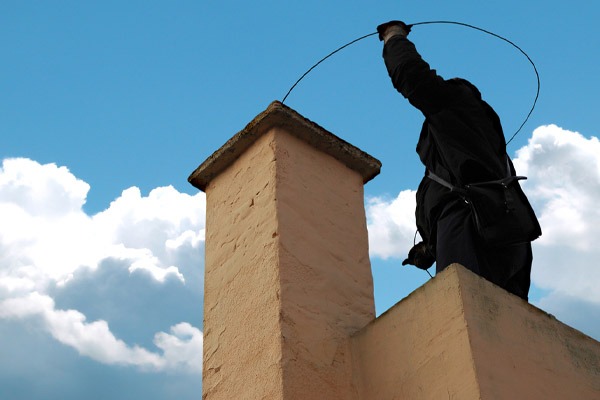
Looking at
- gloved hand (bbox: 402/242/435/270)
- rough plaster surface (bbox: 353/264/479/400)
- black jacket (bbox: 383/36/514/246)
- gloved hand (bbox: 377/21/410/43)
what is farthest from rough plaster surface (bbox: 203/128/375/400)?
gloved hand (bbox: 377/21/410/43)

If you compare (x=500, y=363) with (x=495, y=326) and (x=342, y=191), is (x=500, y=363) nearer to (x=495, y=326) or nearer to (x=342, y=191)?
(x=495, y=326)

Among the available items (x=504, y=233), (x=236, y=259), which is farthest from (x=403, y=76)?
(x=236, y=259)

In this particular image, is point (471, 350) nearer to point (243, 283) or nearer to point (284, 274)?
point (284, 274)

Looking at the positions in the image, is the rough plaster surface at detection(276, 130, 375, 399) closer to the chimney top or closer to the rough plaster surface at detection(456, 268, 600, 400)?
the chimney top

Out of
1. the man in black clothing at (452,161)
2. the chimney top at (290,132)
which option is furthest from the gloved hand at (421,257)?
the chimney top at (290,132)

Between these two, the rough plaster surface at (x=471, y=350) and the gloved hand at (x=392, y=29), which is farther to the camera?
the gloved hand at (x=392, y=29)

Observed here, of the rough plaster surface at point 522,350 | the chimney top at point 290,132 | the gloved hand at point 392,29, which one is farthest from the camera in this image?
the gloved hand at point 392,29

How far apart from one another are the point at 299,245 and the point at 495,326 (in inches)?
39.0

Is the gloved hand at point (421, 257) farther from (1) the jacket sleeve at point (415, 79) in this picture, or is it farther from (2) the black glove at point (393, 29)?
(2) the black glove at point (393, 29)

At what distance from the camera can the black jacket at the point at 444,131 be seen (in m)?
4.27

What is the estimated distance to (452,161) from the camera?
4277 mm

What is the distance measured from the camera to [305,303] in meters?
3.94

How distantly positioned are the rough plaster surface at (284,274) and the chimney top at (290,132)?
3 centimetres

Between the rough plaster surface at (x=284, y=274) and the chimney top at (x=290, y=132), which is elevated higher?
the chimney top at (x=290, y=132)
